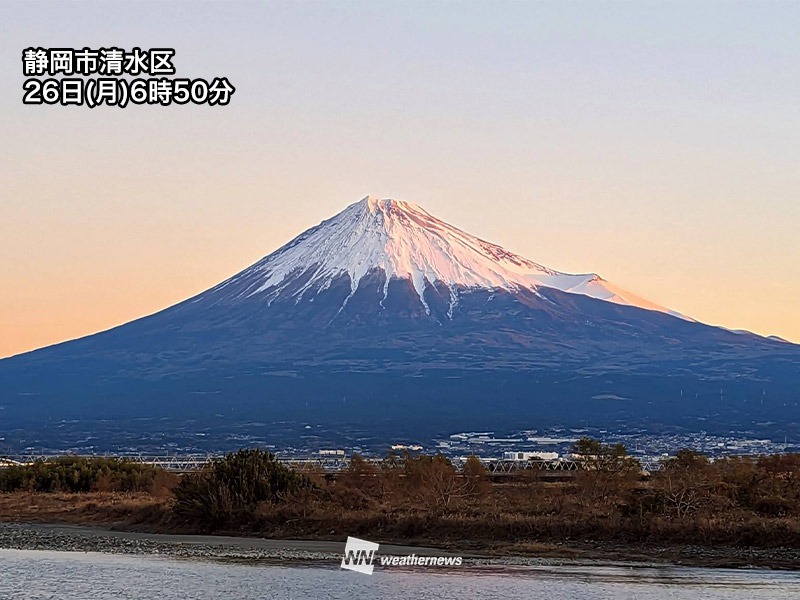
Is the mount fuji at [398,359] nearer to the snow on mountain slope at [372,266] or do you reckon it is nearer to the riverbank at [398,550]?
the snow on mountain slope at [372,266]

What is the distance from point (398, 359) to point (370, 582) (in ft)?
444

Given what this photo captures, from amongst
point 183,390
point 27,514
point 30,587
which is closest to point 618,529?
point 30,587

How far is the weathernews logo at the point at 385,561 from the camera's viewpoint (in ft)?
84.7

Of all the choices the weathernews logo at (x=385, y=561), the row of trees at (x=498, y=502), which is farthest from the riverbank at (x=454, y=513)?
the weathernews logo at (x=385, y=561)

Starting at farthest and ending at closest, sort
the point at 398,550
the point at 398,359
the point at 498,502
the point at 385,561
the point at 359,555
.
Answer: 1. the point at 398,359
2. the point at 498,502
3. the point at 398,550
4. the point at 359,555
5. the point at 385,561

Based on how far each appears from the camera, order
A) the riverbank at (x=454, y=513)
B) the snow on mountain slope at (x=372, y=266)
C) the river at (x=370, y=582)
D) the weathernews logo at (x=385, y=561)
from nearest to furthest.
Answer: the river at (x=370, y=582) → the weathernews logo at (x=385, y=561) → the riverbank at (x=454, y=513) → the snow on mountain slope at (x=372, y=266)

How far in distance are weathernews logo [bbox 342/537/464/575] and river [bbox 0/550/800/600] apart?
44cm

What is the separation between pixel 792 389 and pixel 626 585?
13763cm

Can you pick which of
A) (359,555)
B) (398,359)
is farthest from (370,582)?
(398,359)

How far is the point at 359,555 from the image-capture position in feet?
90.5

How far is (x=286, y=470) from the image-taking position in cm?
3488

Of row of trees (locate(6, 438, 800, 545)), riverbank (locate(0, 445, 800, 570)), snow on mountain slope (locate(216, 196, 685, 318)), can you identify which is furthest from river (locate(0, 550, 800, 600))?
snow on mountain slope (locate(216, 196, 685, 318))

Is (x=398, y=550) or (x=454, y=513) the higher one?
(x=454, y=513)

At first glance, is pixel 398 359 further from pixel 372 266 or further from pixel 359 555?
pixel 359 555
